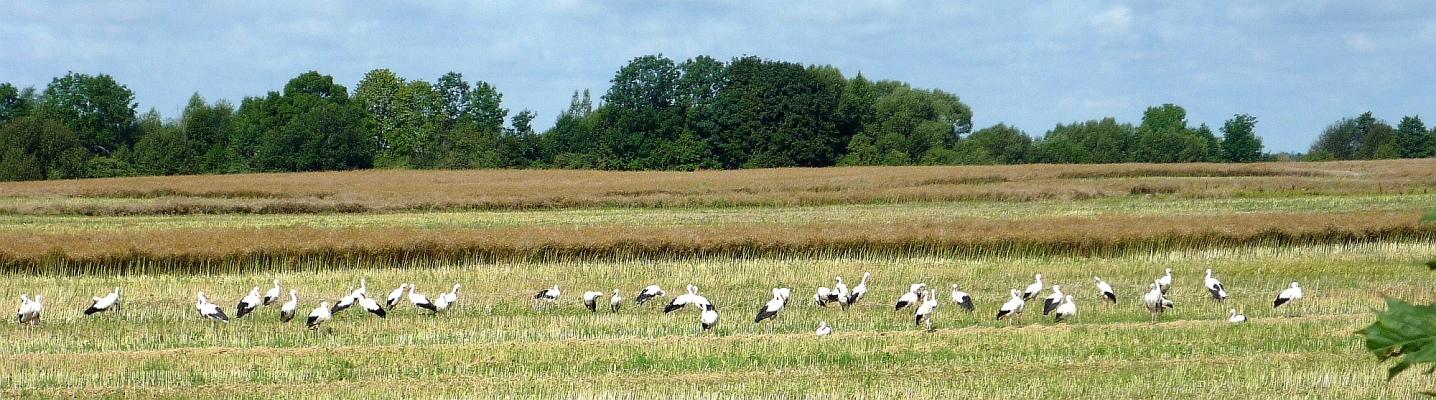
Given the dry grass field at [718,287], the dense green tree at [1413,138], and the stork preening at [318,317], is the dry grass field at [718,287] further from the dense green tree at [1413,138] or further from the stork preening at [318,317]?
the dense green tree at [1413,138]

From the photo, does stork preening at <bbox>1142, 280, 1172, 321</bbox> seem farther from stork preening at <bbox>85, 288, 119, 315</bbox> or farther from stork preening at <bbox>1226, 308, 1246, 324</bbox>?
stork preening at <bbox>85, 288, 119, 315</bbox>

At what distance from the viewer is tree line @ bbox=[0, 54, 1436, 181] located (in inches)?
3930

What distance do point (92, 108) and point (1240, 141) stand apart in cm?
10334

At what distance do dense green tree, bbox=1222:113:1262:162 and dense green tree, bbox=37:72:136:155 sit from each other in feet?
323

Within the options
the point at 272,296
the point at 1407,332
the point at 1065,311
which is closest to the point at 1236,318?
the point at 1065,311

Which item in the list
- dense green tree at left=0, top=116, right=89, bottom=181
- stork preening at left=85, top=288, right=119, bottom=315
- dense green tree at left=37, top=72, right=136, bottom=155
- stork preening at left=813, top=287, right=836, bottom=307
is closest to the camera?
stork preening at left=85, top=288, right=119, bottom=315

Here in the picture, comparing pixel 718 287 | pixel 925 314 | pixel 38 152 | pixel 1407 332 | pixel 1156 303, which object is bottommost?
pixel 38 152

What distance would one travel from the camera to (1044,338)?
1706cm

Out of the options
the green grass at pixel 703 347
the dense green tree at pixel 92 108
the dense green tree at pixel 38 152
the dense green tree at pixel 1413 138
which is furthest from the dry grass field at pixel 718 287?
the dense green tree at pixel 1413 138

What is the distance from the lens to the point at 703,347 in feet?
53.8

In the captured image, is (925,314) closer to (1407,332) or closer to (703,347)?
(703,347)

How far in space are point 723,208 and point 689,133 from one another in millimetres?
51186

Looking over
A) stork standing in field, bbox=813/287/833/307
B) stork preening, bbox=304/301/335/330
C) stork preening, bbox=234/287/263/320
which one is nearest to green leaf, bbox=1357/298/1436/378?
stork preening, bbox=304/301/335/330

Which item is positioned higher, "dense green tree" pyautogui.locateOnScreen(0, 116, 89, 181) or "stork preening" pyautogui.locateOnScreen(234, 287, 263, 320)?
"stork preening" pyautogui.locateOnScreen(234, 287, 263, 320)
